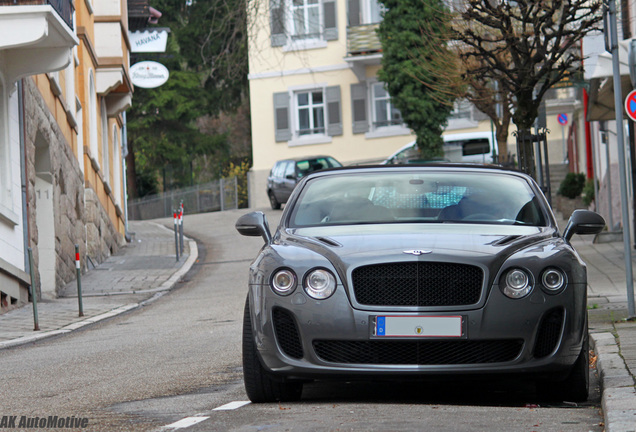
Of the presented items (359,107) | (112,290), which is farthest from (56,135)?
(359,107)

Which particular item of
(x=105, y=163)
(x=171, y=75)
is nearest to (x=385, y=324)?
(x=105, y=163)

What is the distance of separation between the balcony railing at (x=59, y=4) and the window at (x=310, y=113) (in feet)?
99.7

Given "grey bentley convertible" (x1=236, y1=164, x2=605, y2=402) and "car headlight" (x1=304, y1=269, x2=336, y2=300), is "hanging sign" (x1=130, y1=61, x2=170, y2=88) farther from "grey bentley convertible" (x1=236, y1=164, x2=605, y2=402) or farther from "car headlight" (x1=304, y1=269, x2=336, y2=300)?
"car headlight" (x1=304, y1=269, x2=336, y2=300)

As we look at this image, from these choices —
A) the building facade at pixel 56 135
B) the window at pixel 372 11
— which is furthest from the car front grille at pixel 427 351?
the window at pixel 372 11

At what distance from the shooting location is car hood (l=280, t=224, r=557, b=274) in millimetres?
6215

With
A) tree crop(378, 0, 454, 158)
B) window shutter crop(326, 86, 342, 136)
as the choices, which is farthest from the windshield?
window shutter crop(326, 86, 342, 136)

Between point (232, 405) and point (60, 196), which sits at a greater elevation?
point (60, 196)

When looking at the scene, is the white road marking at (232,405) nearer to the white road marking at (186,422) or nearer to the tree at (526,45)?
the white road marking at (186,422)

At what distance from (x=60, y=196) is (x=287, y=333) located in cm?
1577

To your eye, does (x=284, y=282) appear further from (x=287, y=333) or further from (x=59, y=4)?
(x=59, y=4)

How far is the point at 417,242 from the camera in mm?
6371

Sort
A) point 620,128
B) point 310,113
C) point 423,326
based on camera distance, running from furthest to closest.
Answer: point 310,113 < point 620,128 < point 423,326

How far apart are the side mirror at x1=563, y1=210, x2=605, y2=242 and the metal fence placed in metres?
43.1

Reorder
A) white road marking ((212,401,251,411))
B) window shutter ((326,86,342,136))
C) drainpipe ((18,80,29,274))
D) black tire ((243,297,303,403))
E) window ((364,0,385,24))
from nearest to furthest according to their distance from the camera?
white road marking ((212,401,251,411))
black tire ((243,297,303,403))
drainpipe ((18,80,29,274))
window ((364,0,385,24))
window shutter ((326,86,342,136))
